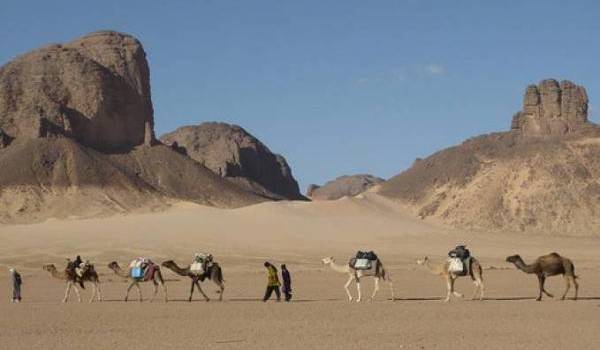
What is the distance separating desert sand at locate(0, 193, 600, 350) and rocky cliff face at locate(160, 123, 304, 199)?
72.7 metres

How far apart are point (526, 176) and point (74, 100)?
5602 centimetres

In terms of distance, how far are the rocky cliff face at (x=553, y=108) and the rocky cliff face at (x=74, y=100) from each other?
46.5m

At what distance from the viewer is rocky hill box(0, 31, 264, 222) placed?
90438 mm

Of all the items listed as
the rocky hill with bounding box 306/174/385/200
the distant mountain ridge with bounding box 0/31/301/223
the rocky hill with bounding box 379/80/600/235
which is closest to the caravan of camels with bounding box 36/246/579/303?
the rocky hill with bounding box 379/80/600/235

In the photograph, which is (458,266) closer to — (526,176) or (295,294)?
(295,294)

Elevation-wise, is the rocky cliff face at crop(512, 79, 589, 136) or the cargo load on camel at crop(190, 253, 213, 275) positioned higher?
the rocky cliff face at crop(512, 79, 589, 136)

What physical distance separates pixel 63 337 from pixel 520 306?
433 inches

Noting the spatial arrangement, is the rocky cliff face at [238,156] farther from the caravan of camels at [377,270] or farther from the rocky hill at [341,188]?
the caravan of camels at [377,270]

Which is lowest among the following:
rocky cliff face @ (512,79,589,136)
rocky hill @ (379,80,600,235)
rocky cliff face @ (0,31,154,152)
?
rocky hill @ (379,80,600,235)

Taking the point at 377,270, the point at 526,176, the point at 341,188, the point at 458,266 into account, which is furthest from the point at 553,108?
the point at 341,188

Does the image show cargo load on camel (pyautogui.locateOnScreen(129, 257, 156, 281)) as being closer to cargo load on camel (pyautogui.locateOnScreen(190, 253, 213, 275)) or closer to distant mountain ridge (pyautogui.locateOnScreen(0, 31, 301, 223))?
cargo load on camel (pyautogui.locateOnScreen(190, 253, 213, 275))

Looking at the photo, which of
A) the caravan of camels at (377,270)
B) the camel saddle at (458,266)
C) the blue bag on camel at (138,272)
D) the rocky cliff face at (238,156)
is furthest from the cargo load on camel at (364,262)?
the rocky cliff face at (238,156)

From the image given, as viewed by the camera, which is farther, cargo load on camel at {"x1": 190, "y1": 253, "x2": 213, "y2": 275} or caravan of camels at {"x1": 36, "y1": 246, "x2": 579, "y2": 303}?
cargo load on camel at {"x1": 190, "y1": 253, "x2": 213, "y2": 275}

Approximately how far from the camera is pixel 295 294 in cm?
2848
